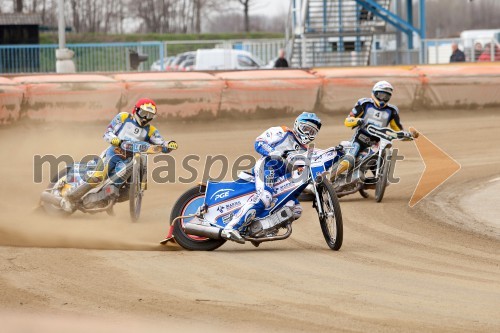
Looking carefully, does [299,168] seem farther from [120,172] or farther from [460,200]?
[460,200]

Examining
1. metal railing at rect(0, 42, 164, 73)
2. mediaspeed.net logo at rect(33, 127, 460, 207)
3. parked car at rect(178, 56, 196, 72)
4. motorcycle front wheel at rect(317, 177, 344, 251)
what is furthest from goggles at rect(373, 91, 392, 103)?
parked car at rect(178, 56, 196, 72)

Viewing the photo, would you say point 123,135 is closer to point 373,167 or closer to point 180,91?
point 373,167

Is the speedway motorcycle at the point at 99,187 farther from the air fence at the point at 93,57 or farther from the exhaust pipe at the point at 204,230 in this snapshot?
the air fence at the point at 93,57

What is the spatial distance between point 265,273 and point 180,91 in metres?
16.7

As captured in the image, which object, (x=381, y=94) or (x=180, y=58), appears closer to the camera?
(x=381, y=94)

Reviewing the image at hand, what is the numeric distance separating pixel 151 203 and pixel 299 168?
17.3 feet

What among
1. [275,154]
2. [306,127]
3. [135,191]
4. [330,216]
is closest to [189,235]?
[275,154]

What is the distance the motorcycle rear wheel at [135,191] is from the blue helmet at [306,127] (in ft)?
11.2

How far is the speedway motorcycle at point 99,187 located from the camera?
13898mm

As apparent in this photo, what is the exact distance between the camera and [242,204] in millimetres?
11211

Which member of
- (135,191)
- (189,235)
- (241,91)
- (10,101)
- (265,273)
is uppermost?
(241,91)

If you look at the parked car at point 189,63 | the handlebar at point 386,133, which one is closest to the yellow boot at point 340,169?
the handlebar at point 386,133

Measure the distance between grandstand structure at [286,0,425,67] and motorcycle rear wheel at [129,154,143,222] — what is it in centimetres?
2407

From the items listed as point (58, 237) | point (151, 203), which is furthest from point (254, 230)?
point (151, 203)
